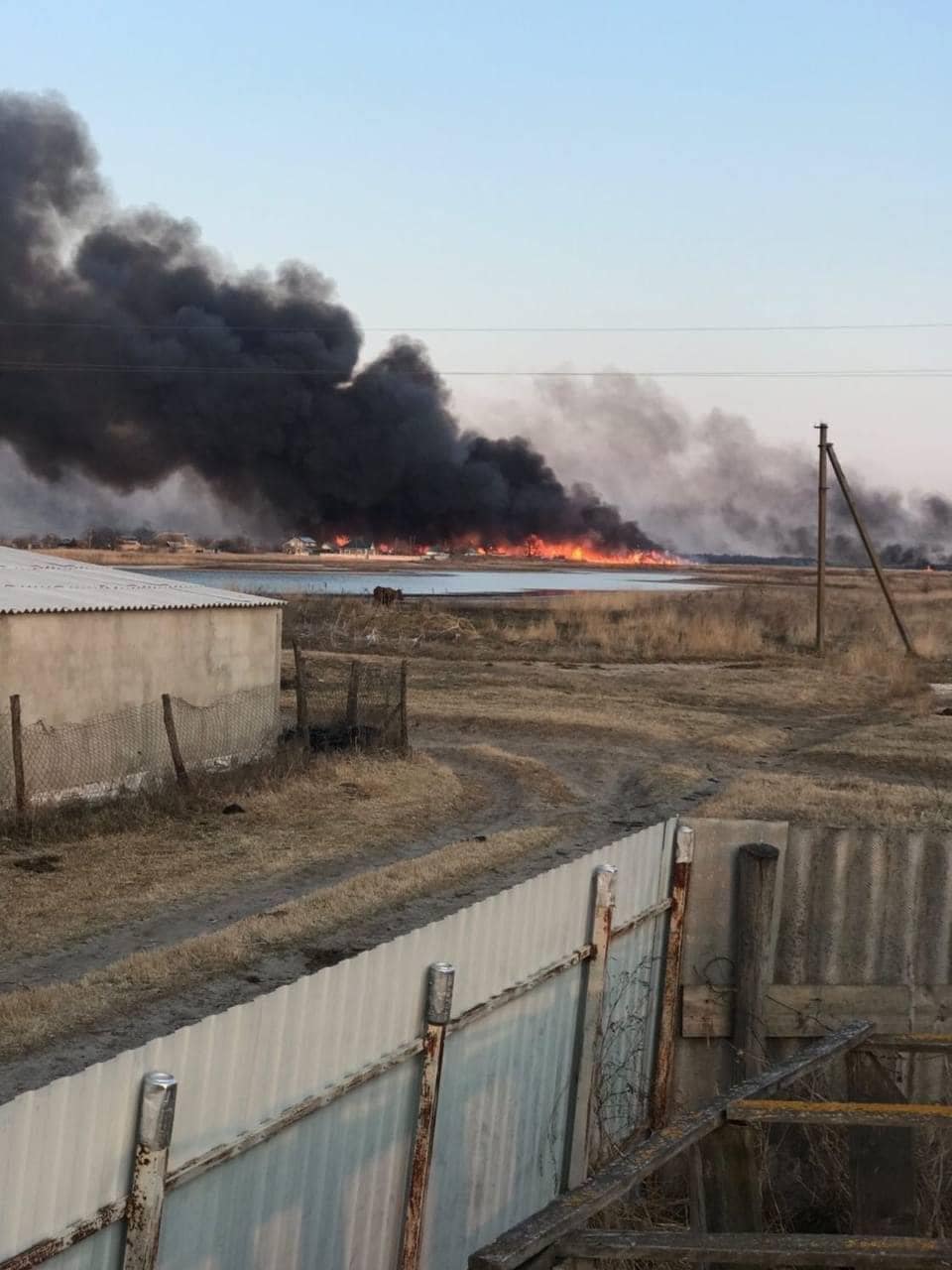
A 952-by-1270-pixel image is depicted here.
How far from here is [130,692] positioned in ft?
56.6

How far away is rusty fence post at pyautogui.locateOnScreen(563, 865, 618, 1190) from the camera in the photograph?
5.70 m

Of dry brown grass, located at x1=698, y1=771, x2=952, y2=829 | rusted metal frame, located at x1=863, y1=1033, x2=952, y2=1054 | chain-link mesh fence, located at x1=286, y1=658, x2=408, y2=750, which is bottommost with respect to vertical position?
dry brown grass, located at x1=698, y1=771, x2=952, y2=829

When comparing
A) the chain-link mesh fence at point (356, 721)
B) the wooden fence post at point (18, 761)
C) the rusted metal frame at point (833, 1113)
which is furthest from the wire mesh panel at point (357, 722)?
the rusted metal frame at point (833, 1113)

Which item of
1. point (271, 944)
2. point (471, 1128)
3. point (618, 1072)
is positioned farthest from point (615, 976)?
point (271, 944)

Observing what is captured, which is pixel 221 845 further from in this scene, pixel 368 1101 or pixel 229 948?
pixel 368 1101

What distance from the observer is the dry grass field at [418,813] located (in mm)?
9773

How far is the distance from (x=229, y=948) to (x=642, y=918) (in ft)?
15.8

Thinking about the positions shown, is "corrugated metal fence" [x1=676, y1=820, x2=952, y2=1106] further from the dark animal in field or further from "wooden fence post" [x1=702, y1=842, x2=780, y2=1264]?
the dark animal in field

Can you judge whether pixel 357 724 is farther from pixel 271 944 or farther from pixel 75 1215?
pixel 75 1215

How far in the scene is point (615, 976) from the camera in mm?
6055

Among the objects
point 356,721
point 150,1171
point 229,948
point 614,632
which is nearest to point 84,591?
point 356,721

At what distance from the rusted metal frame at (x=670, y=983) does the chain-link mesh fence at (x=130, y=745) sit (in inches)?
396

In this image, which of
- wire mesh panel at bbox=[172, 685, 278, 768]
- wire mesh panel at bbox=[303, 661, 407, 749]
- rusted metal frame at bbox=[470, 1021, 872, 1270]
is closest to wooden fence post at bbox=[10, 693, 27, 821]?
wire mesh panel at bbox=[172, 685, 278, 768]

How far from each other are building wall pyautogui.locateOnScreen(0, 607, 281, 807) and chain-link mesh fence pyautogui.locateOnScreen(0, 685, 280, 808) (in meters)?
0.01
